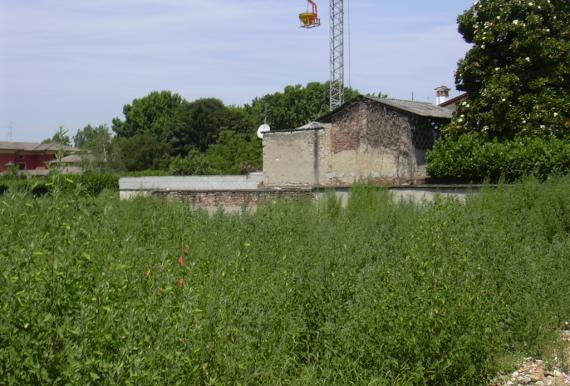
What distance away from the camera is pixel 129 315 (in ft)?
10.9

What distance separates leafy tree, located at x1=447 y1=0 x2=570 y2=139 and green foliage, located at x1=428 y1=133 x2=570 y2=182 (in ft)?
2.44

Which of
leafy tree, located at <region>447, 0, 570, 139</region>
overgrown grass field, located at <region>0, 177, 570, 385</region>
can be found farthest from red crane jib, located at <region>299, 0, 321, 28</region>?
overgrown grass field, located at <region>0, 177, 570, 385</region>

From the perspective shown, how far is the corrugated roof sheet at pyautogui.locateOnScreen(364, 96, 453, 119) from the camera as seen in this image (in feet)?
73.6

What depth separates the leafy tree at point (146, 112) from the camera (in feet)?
241

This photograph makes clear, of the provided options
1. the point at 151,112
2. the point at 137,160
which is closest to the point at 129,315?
the point at 137,160

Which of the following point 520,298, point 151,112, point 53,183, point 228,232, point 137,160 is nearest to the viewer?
point 53,183

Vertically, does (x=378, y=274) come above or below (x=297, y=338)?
above

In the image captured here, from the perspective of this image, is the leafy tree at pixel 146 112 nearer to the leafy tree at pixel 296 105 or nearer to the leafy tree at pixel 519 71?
the leafy tree at pixel 296 105

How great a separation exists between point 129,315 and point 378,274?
9.65ft

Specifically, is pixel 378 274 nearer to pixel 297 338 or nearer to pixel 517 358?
pixel 297 338

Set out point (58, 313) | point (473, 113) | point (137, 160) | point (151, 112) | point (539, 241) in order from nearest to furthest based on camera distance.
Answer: point (58, 313) < point (539, 241) < point (473, 113) < point (137, 160) < point (151, 112)

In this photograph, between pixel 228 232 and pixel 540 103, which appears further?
pixel 540 103

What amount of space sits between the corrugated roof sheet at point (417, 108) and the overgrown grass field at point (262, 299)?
14435 millimetres

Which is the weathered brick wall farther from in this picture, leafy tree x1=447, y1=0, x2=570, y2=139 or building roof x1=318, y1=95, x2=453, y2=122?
building roof x1=318, y1=95, x2=453, y2=122
